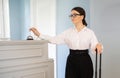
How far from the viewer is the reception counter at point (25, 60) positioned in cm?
144

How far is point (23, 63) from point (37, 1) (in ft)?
5.13

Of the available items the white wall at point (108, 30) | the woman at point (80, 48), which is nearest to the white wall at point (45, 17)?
the white wall at point (108, 30)

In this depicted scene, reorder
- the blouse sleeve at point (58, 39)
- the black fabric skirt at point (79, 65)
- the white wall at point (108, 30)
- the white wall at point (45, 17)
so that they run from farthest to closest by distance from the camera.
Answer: the white wall at point (45, 17) → the white wall at point (108, 30) → the blouse sleeve at point (58, 39) → the black fabric skirt at point (79, 65)

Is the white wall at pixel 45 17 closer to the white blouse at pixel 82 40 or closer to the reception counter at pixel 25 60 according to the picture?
the reception counter at pixel 25 60

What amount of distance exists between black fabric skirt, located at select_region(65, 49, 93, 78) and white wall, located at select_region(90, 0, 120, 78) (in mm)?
554

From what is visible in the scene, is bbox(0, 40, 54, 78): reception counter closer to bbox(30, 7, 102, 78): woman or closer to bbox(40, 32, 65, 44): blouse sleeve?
bbox(40, 32, 65, 44): blouse sleeve

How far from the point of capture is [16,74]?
1.51 m

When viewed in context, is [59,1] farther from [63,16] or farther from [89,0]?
[89,0]

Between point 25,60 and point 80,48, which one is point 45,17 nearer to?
point 25,60

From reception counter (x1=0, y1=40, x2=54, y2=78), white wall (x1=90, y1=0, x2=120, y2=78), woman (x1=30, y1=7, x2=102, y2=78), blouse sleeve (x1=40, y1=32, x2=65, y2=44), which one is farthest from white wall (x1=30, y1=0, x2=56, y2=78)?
woman (x1=30, y1=7, x2=102, y2=78)

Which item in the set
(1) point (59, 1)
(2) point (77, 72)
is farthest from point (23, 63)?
(1) point (59, 1)

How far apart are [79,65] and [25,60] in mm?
492

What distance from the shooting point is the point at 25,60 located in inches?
→ 61.7

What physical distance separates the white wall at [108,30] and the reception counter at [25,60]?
0.59 meters
